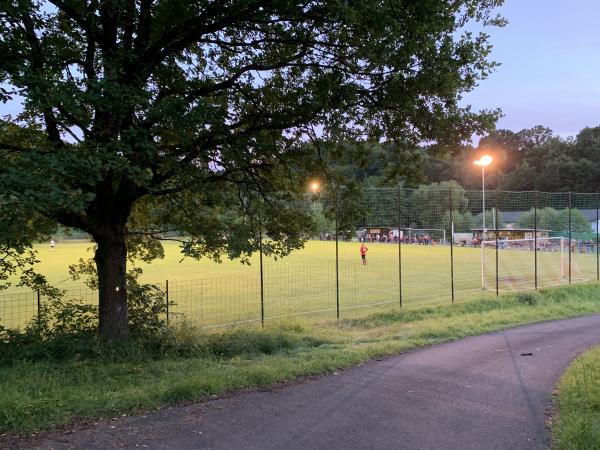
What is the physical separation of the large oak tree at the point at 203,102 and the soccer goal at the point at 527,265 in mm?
13082

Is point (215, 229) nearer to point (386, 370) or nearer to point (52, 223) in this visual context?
point (52, 223)

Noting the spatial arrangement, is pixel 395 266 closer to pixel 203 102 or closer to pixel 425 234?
pixel 425 234

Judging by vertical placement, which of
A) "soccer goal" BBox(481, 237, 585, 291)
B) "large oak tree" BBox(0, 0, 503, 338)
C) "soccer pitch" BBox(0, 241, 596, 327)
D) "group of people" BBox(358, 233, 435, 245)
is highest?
"large oak tree" BBox(0, 0, 503, 338)

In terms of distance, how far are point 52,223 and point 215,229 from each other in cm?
271

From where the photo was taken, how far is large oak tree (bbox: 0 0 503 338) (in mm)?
5691

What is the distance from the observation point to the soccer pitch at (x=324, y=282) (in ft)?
52.7

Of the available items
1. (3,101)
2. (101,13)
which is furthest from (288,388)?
(101,13)

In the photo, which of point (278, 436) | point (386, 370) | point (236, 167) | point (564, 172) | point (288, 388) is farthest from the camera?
point (564, 172)

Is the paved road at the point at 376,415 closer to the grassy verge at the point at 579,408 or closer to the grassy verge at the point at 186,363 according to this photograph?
the grassy verge at the point at 579,408

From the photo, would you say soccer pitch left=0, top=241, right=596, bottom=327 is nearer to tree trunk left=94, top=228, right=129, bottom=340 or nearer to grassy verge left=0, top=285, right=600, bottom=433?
tree trunk left=94, top=228, right=129, bottom=340

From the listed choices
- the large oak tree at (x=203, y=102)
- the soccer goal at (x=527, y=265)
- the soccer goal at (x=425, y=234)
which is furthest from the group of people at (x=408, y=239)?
the large oak tree at (x=203, y=102)

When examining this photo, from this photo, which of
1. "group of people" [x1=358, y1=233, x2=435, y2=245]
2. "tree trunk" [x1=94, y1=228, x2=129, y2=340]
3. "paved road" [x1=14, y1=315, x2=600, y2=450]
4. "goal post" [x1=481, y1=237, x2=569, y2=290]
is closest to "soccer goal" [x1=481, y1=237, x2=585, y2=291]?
"goal post" [x1=481, y1=237, x2=569, y2=290]

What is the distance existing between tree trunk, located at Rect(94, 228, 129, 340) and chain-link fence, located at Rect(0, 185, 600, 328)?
1296 mm

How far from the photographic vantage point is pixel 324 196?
33.0 ft
